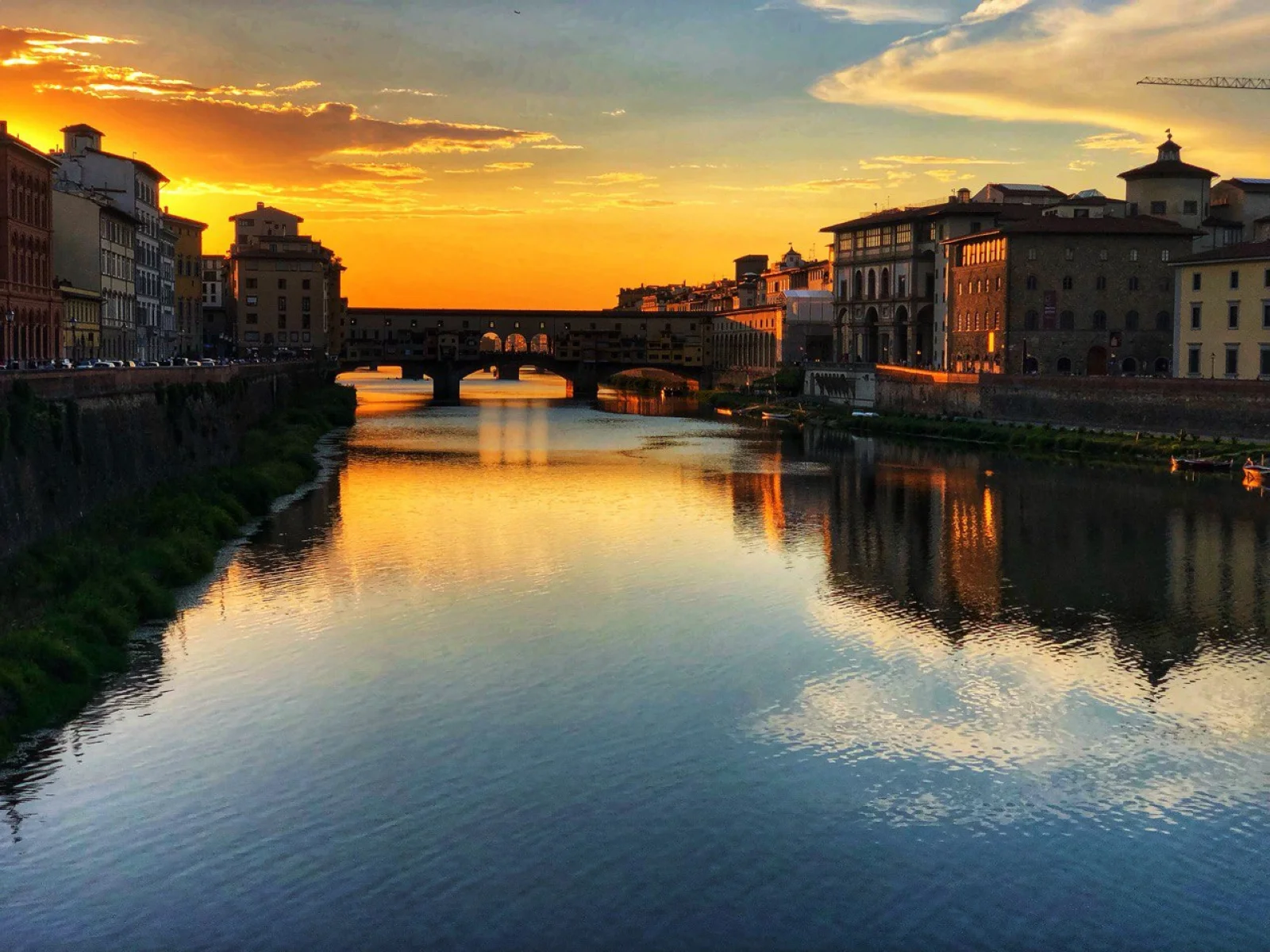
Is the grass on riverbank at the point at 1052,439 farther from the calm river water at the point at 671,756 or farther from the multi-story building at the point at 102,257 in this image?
the multi-story building at the point at 102,257

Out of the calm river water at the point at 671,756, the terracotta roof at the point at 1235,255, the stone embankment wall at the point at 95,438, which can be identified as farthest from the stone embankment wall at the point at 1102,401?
the stone embankment wall at the point at 95,438

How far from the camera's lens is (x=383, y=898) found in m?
15.6

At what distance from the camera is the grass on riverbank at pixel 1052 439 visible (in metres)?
57.1

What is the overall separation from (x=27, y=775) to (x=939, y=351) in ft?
283

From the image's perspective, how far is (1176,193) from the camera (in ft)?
291

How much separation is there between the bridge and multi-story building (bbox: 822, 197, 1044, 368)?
87.4 feet

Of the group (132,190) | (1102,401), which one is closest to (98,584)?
(1102,401)

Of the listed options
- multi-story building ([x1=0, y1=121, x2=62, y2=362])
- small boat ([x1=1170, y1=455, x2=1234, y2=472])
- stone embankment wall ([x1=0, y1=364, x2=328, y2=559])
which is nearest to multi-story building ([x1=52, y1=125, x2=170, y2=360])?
multi-story building ([x1=0, y1=121, x2=62, y2=362])

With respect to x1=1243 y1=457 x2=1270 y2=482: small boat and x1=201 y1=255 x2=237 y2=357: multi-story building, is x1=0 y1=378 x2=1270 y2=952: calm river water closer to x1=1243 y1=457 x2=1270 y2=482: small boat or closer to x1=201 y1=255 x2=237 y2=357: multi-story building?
x1=1243 y1=457 x2=1270 y2=482: small boat

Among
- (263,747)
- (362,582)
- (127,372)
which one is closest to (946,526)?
(362,582)

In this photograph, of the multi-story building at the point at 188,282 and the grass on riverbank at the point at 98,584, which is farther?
the multi-story building at the point at 188,282

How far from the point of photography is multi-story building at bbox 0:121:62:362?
164 ft

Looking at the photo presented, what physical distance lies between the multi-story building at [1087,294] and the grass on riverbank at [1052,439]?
795 centimetres

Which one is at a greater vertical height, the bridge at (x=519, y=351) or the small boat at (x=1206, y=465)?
the bridge at (x=519, y=351)
